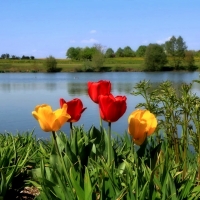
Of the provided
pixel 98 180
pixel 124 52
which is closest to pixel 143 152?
pixel 98 180

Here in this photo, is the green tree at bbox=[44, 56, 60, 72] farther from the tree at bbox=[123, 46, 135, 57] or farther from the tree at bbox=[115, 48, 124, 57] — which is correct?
the tree at bbox=[123, 46, 135, 57]

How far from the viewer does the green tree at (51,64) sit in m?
76.2

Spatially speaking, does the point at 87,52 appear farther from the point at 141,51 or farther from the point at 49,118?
the point at 49,118

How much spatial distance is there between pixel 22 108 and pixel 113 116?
1521 cm

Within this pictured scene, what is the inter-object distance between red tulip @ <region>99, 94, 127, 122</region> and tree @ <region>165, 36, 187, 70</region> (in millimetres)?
80726

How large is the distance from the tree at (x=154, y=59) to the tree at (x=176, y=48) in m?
4.51

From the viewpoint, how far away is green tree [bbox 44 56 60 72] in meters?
76.2

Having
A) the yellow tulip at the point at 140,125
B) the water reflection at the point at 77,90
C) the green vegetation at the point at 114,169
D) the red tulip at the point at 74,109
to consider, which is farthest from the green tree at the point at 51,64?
the yellow tulip at the point at 140,125

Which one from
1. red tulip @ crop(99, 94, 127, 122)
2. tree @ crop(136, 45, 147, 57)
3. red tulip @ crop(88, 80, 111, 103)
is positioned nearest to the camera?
red tulip @ crop(99, 94, 127, 122)

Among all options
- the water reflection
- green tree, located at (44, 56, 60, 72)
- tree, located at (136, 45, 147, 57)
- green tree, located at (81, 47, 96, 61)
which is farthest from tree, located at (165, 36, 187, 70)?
the water reflection

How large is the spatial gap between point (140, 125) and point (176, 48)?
289 feet

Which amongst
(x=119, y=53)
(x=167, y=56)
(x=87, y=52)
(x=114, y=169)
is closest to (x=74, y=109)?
(x=114, y=169)

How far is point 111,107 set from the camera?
228cm

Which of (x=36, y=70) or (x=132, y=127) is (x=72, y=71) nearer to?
(x=36, y=70)
